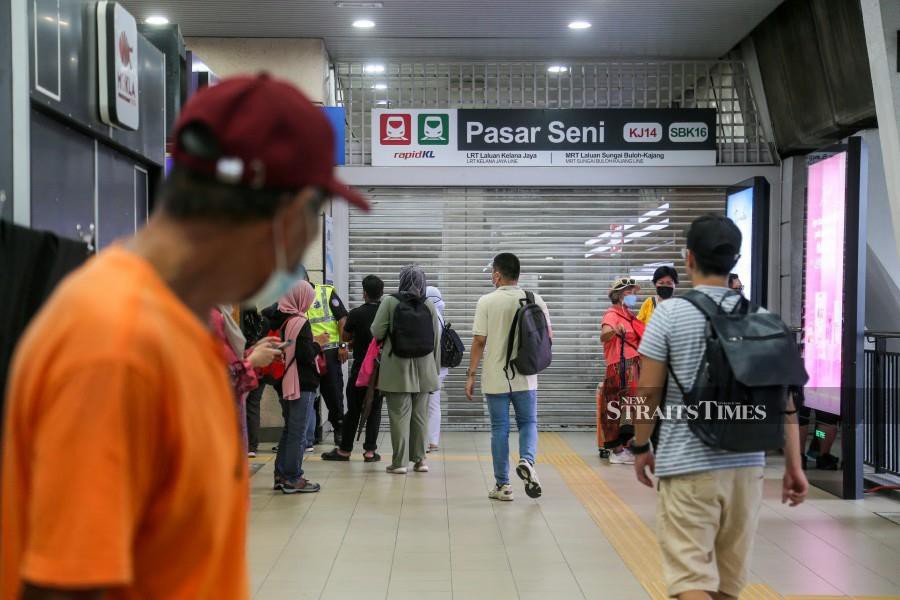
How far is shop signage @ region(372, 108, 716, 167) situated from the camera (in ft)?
36.7

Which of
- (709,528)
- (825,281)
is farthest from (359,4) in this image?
(709,528)

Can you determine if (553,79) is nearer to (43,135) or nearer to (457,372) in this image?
(457,372)

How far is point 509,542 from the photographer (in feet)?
19.1

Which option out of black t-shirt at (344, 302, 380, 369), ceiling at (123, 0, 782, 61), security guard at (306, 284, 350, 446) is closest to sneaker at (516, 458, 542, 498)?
black t-shirt at (344, 302, 380, 369)

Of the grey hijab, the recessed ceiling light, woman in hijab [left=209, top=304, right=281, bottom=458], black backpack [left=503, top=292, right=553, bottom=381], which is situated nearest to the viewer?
woman in hijab [left=209, top=304, right=281, bottom=458]

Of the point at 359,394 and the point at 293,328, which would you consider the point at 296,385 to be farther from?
the point at 359,394

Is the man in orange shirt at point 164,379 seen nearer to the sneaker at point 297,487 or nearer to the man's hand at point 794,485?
the man's hand at point 794,485

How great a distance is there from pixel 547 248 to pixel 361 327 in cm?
348

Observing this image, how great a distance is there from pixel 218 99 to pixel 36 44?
224 cm

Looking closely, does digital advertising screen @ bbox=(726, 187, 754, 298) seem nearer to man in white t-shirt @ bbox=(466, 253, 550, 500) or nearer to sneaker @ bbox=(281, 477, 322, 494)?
man in white t-shirt @ bbox=(466, 253, 550, 500)

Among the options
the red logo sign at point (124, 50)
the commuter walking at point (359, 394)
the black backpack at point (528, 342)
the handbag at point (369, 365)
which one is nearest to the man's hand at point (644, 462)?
the red logo sign at point (124, 50)

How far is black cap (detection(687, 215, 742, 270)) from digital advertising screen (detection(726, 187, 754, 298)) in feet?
20.4

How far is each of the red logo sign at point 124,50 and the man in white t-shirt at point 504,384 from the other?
3.62 metres

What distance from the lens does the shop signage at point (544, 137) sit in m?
11.2
